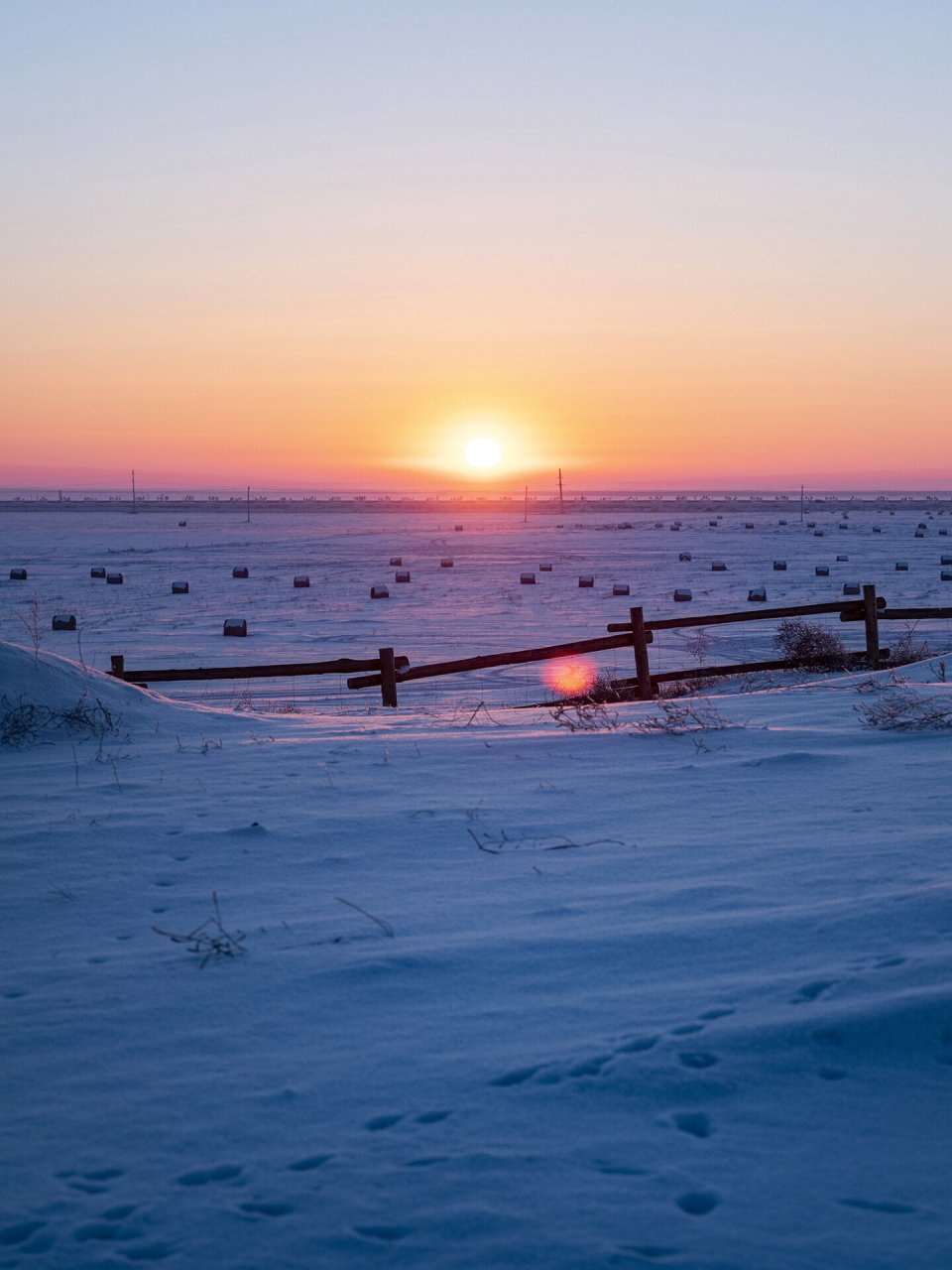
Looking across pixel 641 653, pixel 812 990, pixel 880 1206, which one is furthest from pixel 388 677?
pixel 880 1206

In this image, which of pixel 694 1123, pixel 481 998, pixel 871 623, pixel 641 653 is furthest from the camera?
pixel 871 623

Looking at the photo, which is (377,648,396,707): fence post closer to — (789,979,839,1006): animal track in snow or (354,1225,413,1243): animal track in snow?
(789,979,839,1006): animal track in snow

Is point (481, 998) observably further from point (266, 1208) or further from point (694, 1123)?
point (266, 1208)

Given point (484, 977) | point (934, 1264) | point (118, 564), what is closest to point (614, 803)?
point (484, 977)

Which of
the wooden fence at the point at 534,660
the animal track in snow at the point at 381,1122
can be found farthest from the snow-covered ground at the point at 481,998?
the wooden fence at the point at 534,660

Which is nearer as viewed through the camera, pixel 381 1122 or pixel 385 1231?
pixel 385 1231

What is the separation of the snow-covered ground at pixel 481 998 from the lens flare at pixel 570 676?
27.1 ft

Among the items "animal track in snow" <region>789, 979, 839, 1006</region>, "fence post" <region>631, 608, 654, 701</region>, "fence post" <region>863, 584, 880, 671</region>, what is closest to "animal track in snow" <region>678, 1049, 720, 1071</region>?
"animal track in snow" <region>789, 979, 839, 1006</region>

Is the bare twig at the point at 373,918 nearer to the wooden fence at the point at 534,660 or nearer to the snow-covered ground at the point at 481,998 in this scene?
the snow-covered ground at the point at 481,998

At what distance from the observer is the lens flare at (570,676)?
1631 cm

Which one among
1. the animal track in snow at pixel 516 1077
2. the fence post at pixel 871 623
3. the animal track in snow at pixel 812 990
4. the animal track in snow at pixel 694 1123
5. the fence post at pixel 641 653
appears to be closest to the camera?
the animal track in snow at pixel 694 1123

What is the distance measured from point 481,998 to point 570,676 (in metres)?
14.9

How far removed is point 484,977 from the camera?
3.78m

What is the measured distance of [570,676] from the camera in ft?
60.3
